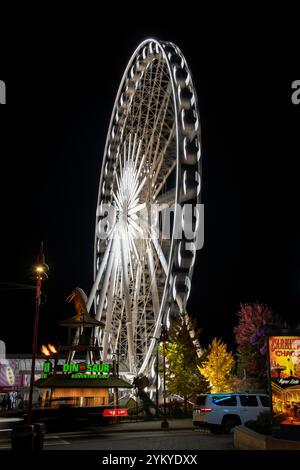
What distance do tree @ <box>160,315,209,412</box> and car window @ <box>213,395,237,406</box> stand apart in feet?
49.5

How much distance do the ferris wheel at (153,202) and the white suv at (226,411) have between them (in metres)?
11.2

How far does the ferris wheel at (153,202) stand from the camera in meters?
29.0

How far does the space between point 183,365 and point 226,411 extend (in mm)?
17066

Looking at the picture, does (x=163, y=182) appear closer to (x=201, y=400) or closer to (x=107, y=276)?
(x=107, y=276)

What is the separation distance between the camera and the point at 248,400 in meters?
17.7

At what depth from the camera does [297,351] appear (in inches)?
419

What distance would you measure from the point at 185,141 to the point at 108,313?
1196 cm

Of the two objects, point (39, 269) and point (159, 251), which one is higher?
point (159, 251)

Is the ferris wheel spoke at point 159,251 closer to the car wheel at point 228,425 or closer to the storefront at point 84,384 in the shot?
the storefront at point 84,384

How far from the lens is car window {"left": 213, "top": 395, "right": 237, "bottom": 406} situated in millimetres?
17344

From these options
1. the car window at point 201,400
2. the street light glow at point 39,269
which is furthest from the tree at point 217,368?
the street light glow at point 39,269

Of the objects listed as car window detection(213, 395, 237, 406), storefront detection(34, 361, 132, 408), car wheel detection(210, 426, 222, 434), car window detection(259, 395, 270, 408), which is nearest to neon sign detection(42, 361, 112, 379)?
storefront detection(34, 361, 132, 408)

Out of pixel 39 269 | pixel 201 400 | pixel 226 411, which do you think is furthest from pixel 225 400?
pixel 39 269

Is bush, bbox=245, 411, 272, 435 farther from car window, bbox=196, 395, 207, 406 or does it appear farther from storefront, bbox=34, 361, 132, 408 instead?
storefront, bbox=34, 361, 132, 408
